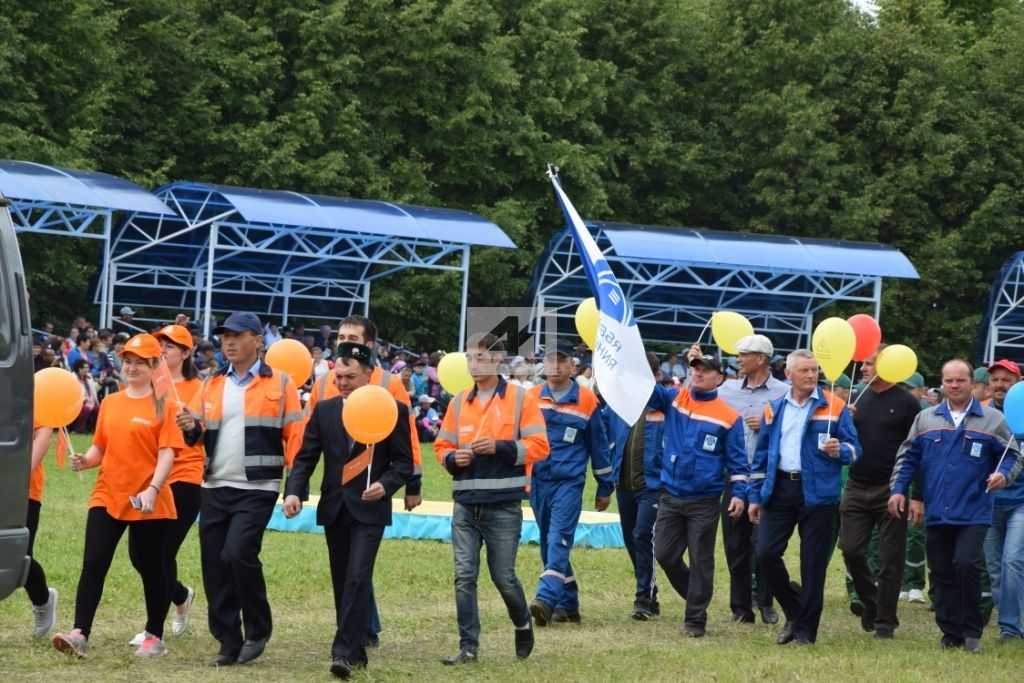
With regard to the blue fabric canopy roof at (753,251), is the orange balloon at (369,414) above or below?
below

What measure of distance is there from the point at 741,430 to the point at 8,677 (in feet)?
16.7

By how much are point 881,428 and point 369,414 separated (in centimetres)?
430

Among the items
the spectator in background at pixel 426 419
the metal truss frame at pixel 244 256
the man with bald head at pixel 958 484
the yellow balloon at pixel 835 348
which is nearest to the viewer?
the man with bald head at pixel 958 484

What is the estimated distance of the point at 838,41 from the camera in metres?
42.8

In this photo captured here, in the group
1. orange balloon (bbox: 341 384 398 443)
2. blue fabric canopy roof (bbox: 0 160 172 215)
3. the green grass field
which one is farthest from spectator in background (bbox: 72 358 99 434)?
orange balloon (bbox: 341 384 398 443)

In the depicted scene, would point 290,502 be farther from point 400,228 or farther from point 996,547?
point 400,228

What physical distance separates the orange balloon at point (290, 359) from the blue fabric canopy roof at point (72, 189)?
49.0ft

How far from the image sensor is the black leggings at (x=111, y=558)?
8.70 m

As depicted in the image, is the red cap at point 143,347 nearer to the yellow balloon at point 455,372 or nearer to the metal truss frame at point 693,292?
the yellow balloon at point 455,372

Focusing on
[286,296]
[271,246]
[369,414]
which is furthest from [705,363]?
[286,296]

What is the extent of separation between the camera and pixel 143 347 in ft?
28.7

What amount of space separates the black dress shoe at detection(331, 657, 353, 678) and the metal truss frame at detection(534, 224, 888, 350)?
927 inches

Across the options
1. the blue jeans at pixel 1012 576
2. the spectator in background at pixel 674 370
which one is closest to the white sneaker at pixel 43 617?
the blue jeans at pixel 1012 576

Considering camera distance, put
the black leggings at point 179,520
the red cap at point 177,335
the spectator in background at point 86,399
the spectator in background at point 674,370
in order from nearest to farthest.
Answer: the black leggings at point 179,520 < the red cap at point 177,335 < the spectator in background at point 86,399 < the spectator in background at point 674,370
